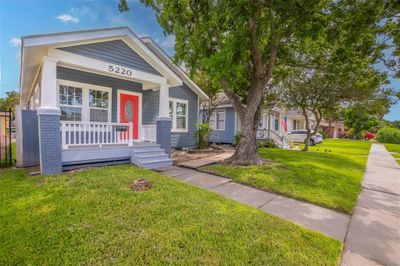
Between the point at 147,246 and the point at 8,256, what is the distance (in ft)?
5.36

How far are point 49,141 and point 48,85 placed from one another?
1.64m

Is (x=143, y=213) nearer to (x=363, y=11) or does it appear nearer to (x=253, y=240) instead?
(x=253, y=240)

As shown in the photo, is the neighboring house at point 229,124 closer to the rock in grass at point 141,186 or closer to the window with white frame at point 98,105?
the window with white frame at point 98,105

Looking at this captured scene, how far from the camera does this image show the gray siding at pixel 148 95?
8.02m

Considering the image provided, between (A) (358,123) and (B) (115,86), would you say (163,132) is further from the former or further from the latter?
(A) (358,123)

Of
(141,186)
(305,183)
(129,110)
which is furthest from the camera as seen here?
(129,110)

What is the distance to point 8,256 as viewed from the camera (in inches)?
93.0

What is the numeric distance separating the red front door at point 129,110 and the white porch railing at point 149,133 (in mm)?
410

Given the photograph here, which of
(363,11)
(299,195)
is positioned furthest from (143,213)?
(363,11)

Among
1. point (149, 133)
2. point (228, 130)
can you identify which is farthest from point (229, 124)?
point (149, 133)

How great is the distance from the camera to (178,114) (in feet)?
40.4

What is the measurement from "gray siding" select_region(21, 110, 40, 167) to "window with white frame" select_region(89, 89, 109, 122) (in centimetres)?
198

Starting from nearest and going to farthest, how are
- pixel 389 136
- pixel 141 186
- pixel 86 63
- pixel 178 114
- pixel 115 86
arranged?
1. pixel 141 186
2. pixel 86 63
3. pixel 115 86
4. pixel 178 114
5. pixel 389 136

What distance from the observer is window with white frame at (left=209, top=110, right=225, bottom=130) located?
16703 mm
